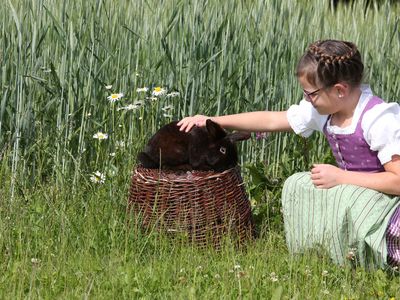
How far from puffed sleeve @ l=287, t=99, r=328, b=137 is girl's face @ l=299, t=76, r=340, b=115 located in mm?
170

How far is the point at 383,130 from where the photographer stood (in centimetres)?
296

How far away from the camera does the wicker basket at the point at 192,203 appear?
10.6 ft

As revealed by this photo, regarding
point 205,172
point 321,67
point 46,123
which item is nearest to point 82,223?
point 205,172

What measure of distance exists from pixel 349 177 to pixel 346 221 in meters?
0.16

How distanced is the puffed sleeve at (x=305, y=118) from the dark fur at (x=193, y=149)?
188mm

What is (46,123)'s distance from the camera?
4035 mm

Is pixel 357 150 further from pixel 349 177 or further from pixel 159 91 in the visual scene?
pixel 159 91

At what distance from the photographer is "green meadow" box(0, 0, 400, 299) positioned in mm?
3277

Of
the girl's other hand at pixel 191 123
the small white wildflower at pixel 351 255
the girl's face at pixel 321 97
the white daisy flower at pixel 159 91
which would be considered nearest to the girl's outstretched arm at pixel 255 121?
the girl's other hand at pixel 191 123

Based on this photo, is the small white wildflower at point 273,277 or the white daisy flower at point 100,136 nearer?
the small white wildflower at point 273,277

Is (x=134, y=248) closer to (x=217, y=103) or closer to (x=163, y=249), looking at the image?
(x=163, y=249)

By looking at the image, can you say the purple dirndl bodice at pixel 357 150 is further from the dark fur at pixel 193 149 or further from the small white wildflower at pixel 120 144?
the small white wildflower at pixel 120 144

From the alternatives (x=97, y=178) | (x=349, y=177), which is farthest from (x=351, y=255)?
(x=97, y=178)

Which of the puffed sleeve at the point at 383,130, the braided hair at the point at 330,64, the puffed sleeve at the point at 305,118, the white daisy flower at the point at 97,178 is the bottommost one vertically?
the white daisy flower at the point at 97,178
